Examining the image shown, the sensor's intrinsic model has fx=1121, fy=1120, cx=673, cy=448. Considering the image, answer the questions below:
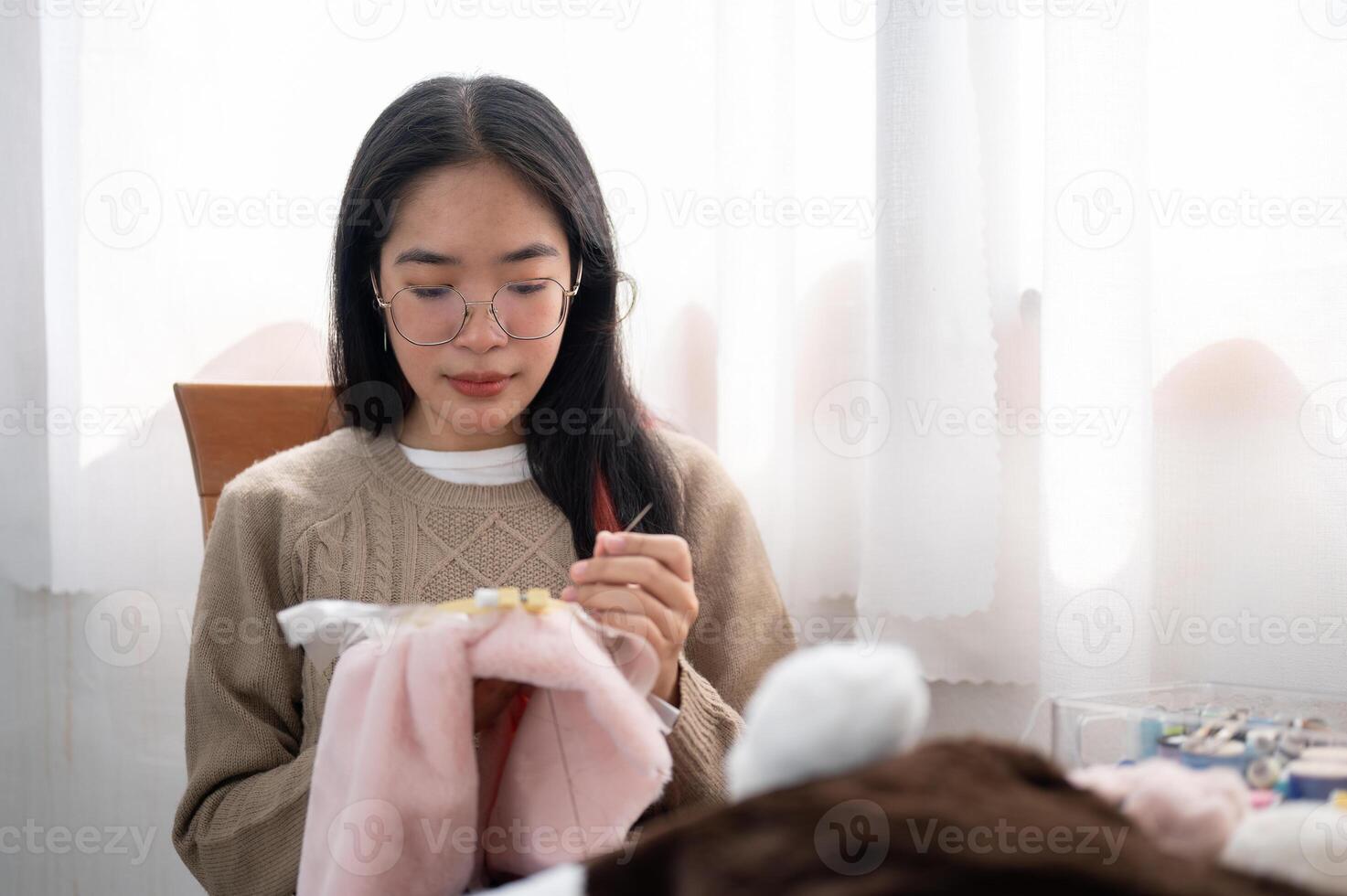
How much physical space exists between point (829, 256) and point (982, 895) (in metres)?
1.07

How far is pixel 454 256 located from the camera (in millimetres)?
1019

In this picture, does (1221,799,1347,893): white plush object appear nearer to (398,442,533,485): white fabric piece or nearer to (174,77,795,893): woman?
(174,77,795,893): woman

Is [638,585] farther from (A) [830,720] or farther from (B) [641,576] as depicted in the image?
(A) [830,720]

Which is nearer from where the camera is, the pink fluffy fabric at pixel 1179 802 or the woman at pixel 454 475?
the pink fluffy fabric at pixel 1179 802

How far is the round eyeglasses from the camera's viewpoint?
1.02 meters

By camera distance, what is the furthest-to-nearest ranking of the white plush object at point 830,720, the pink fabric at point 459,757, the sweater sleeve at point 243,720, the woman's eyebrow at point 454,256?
the woman's eyebrow at point 454,256 < the sweater sleeve at point 243,720 < the pink fabric at point 459,757 < the white plush object at point 830,720

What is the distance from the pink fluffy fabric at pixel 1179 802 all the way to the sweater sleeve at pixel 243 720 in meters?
0.63

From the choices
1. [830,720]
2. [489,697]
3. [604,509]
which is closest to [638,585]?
[489,697]

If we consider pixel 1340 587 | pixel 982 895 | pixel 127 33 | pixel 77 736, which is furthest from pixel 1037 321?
pixel 77 736

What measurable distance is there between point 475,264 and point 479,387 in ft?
0.38

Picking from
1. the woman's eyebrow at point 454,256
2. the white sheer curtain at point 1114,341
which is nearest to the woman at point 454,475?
the woman's eyebrow at point 454,256

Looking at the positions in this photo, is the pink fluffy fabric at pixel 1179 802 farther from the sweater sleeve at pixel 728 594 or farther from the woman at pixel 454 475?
the sweater sleeve at pixel 728 594

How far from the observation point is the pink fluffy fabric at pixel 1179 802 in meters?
0.47

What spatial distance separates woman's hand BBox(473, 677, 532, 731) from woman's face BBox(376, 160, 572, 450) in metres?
0.36
